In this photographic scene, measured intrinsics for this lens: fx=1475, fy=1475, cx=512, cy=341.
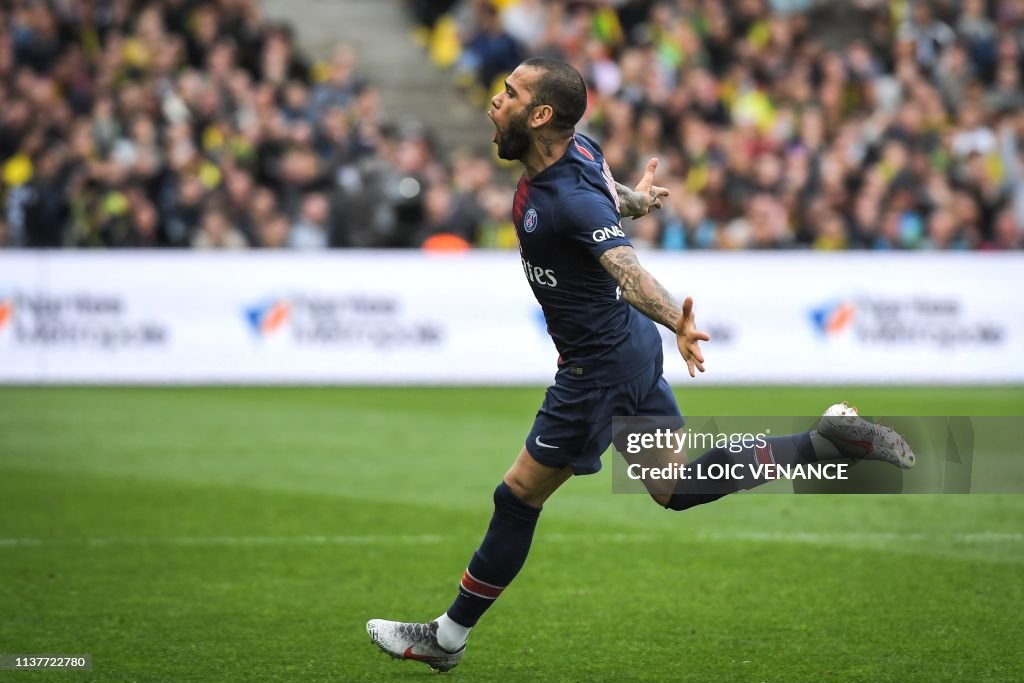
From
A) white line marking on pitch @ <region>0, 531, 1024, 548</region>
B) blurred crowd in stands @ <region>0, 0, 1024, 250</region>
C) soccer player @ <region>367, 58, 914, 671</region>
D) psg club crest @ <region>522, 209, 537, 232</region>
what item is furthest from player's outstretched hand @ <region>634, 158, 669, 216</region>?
blurred crowd in stands @ <region>0, 0, 1024, 250</region>

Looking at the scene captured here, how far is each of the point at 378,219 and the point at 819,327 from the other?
5.35m

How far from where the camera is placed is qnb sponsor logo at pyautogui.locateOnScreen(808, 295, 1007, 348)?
1658cm

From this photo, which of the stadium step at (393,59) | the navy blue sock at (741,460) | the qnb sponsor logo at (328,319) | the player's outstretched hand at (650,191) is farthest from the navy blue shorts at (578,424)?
the stadium step at (393,59)

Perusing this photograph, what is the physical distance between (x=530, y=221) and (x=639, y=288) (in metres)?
0.61

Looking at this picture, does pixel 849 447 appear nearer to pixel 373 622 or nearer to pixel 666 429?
pixel 666 429

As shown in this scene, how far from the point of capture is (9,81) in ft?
62.1

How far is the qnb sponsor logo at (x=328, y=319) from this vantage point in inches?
639

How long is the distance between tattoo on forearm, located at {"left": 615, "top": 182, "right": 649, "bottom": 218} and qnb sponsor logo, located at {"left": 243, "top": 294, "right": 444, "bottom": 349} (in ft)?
33.7

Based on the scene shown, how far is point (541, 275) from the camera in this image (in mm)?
5645

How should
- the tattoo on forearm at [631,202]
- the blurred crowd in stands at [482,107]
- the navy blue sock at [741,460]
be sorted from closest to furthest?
the navy blue sock at [741,460]
the tattoo on forearm at [631,202]
the blurred crowd in stands at [482,107]

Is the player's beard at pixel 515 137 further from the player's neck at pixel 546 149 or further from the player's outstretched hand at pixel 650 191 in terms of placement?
the player's outstretched hand at pixel 650 191

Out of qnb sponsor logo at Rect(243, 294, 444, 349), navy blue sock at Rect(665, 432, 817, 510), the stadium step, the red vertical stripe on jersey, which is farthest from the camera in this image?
the stadium step

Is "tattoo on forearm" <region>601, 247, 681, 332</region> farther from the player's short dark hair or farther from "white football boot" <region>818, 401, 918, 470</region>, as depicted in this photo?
"white football boot" <region>818, 401, 918, 470</region>

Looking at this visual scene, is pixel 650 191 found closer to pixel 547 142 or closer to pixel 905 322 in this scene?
pixel 547 142
